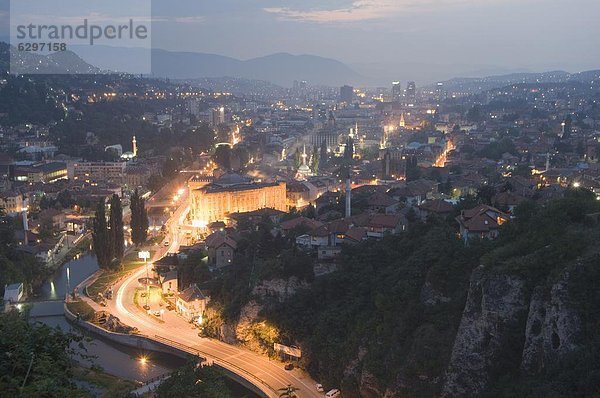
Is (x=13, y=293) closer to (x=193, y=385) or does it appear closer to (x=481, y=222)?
(x=193, y=385)

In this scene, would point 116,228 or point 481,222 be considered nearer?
point 481,222

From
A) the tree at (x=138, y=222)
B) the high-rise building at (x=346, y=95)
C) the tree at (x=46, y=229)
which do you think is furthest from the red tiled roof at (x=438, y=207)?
the high-rise building at (x=346, y=95)

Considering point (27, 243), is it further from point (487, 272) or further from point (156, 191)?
point (487, 272)

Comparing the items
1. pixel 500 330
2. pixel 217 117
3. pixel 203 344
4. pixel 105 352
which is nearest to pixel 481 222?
pixel 500 330

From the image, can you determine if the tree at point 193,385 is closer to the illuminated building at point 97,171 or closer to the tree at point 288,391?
the tree at point 288,391

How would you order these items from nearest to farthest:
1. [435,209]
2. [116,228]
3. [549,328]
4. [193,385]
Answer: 1. [193,385]
2. [549,328]
3. [435,209]
4. [116,228]

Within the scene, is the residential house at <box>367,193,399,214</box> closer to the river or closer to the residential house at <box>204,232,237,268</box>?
the residential house at <box>204,232,237,268</box>
